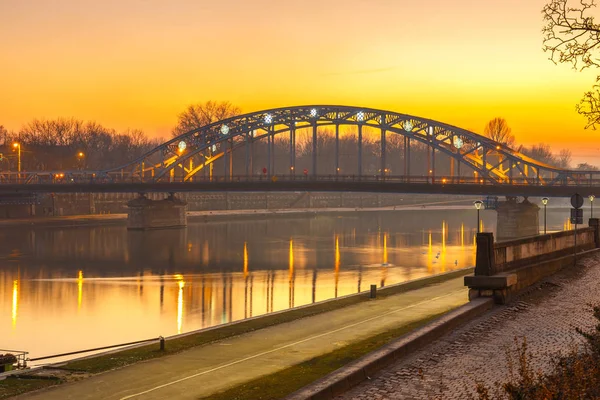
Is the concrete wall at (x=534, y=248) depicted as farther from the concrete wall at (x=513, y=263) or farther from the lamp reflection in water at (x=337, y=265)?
the lamp reflection in water at (x=337, y=265)

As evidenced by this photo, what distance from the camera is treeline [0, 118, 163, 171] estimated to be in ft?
500

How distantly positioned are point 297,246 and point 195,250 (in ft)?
35.2

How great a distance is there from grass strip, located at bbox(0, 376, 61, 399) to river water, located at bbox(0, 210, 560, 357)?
37.6 feet

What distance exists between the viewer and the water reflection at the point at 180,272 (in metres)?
38.2

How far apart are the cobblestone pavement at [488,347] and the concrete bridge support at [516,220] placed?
226ft

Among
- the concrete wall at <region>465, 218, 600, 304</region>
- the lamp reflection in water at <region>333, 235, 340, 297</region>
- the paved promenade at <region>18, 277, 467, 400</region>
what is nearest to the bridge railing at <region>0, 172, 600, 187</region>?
the lamp reflection in water at <region>333, 235, 340, 297</region>

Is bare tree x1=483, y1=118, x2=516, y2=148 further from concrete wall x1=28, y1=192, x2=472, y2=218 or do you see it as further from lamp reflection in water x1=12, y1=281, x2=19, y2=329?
lamp reflection in water x1=12, y1=281, x2=19, y2=329

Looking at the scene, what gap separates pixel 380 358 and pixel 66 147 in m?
153

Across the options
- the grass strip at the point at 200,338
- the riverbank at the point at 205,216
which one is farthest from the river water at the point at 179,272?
the grass strip at the point at 200,338

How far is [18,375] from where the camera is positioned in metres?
20.3

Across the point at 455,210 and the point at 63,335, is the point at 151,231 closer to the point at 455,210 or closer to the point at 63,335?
the point at 63,335

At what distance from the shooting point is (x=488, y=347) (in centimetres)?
1839

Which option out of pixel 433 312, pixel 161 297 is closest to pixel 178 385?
pixel 433 312

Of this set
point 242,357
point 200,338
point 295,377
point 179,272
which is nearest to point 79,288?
point 179,272
